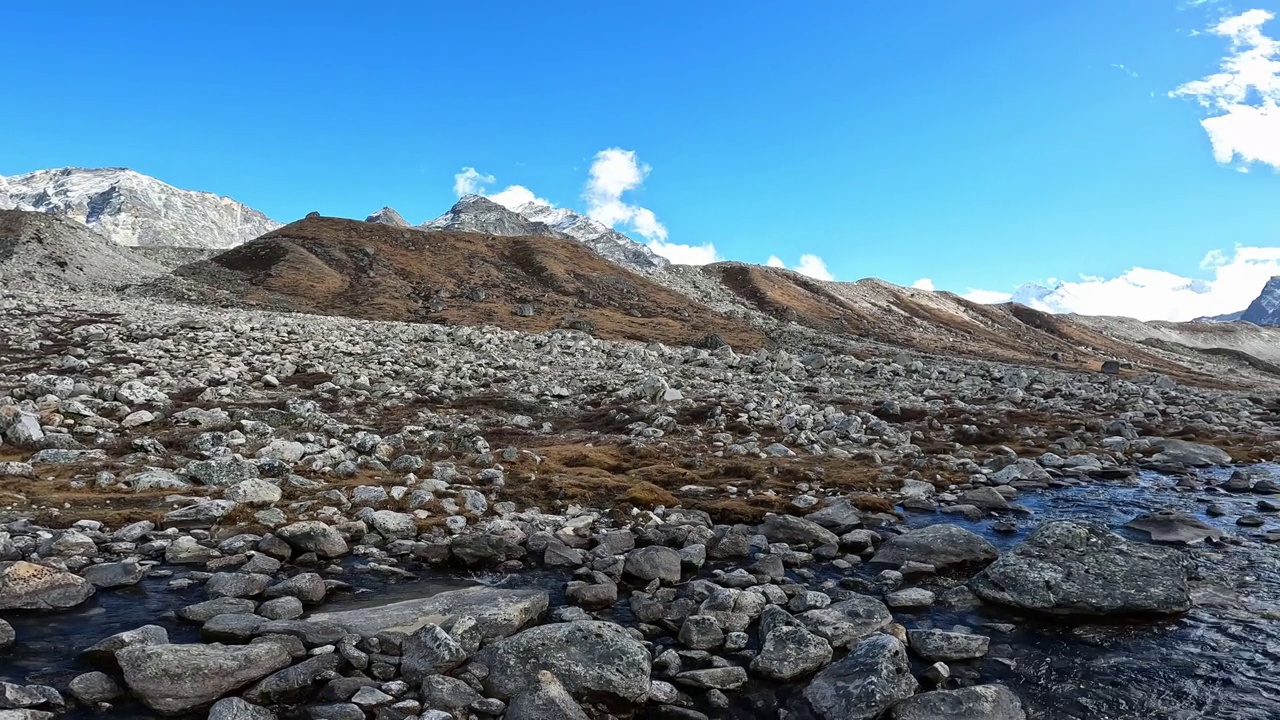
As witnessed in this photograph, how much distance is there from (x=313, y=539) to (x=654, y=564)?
16.8 ft

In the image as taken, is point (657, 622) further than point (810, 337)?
No

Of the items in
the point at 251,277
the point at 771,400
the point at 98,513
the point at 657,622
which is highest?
the point at 251,277

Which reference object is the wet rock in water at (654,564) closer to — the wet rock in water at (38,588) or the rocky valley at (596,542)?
the rocky valley at (596,542)

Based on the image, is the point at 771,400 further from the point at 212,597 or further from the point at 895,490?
the point at 212,597

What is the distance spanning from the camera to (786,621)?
8.17 metres

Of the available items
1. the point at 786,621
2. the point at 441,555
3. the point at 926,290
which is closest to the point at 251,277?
the point at 441,555

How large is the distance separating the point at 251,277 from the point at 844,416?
62.3 m

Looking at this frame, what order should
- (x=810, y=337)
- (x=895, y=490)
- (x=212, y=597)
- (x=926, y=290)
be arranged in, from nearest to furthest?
(x=212, y=597) < (x=895, y=490) < (x=810, y=337) < (x=926, y=290)

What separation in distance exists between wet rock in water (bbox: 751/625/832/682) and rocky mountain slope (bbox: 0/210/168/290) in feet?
204

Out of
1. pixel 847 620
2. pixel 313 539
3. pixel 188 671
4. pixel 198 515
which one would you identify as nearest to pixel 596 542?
pixel 313 539

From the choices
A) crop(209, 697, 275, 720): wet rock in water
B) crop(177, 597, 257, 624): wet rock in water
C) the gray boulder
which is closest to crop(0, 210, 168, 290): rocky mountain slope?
the gray boulder

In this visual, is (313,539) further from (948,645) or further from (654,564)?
(948,645)

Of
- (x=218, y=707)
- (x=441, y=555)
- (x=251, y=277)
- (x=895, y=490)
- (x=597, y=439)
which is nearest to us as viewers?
(x=218, y=707)

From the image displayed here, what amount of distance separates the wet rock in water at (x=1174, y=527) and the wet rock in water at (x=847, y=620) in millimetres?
6942
